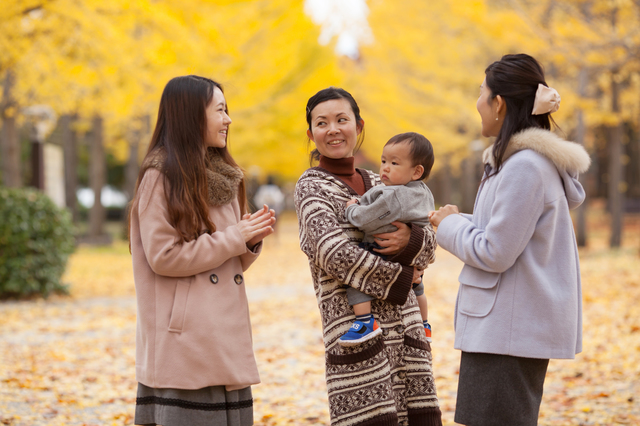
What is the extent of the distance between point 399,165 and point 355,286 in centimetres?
51

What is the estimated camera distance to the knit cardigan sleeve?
2.18 metres

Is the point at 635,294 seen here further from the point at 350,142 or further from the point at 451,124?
the point at 451,124

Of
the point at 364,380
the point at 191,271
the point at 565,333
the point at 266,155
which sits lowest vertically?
the point at 364,380

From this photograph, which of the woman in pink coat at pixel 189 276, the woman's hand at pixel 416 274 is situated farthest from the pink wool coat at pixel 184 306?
the woman's hand at pixel 416 274

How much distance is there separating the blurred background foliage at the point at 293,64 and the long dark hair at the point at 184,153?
14.0 inches

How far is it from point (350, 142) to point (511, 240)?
2.54ft

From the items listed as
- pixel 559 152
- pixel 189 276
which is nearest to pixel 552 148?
pixel 559 152

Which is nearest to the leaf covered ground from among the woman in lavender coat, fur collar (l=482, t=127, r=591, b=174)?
the woman in lavender coat

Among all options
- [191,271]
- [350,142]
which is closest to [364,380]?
[191,271]

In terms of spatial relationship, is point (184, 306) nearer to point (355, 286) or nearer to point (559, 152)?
point (355, 286)

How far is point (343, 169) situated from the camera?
245 centimetres

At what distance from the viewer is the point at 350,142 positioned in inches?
95.4

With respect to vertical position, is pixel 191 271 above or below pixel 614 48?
below

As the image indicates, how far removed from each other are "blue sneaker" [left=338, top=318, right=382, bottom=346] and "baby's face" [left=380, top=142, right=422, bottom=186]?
1.84 ft
